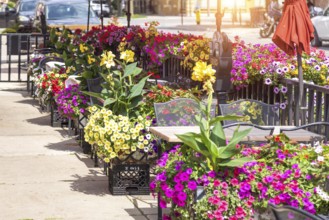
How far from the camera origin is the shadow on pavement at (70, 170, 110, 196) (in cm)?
853

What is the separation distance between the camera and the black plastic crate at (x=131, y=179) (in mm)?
8406

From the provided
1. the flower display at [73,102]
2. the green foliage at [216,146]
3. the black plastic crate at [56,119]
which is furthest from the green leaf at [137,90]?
the black plastic crate at [56,119]

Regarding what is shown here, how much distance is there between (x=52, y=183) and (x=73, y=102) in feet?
6.21

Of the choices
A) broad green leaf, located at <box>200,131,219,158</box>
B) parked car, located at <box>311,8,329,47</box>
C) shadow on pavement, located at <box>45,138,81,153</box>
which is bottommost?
shadow on pavement, located at <box>45,138,81,153</box>

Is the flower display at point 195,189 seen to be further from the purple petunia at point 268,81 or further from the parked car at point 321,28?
→ the parked car at point 321,28

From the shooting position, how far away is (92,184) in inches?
348

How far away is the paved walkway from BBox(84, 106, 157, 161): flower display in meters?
0.43

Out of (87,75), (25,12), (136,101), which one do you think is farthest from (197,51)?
(25,12)

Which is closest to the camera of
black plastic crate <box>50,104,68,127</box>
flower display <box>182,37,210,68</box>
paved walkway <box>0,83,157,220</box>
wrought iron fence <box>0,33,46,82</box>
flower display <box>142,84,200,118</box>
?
paved walkway <box>0,83,157,220</box>

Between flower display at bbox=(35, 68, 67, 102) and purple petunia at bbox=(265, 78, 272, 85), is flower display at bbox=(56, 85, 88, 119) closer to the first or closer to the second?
flower display at bbox=(35, 68, 67, 102)

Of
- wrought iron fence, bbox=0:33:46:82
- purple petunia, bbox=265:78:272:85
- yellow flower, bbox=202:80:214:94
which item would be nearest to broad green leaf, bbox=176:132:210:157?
yellow flower, bbox=202:80:214:94

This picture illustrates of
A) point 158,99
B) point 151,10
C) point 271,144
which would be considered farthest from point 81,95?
point 151,10

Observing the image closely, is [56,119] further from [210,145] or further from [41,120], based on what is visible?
[210,145]

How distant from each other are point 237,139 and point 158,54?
24.8ft
